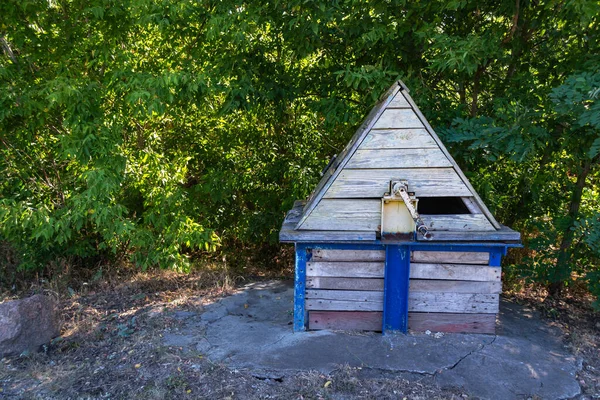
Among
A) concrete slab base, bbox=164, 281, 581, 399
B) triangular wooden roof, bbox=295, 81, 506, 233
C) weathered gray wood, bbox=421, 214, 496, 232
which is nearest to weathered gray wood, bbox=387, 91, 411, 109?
triangular wooden roof, bbox=295, 81, 506, 233

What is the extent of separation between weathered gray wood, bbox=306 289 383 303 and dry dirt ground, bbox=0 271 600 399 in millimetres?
698

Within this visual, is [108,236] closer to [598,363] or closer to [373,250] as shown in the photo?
[373,250]

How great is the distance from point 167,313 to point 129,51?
2989mm

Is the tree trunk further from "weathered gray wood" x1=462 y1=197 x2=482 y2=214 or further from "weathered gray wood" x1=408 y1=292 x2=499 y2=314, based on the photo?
"weathered gray wood" x1=462 y1=197 x2=482 y2=214

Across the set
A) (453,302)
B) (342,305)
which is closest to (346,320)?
(342,305)

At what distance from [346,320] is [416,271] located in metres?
0.75

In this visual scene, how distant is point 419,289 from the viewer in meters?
4.18

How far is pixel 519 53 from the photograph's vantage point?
5.24m

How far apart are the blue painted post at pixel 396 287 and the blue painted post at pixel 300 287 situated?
2.28 ft

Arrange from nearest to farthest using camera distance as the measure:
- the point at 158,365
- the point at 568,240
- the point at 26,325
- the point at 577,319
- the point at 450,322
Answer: the point at 158,365
the point at 450,322
the point at 26,325
the point at 577,319
the point at 568,240

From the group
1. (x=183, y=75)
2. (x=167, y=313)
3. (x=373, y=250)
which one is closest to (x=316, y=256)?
(x=373, y=250)

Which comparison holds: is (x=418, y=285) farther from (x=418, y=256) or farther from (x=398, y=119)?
(x=398, y=119)

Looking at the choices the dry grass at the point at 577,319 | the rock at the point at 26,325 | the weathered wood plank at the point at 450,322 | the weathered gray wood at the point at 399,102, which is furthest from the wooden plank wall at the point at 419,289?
the rock at the point at 26,325

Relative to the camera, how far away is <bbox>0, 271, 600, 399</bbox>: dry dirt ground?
3.47 meters
